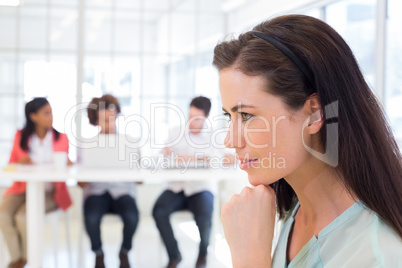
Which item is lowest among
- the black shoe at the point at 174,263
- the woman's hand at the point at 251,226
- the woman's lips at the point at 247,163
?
the black shoe at the point at 174,263

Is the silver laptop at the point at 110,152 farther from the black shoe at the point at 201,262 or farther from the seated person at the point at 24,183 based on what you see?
the black shoe at the point at 201,262

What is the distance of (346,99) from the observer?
0.84m

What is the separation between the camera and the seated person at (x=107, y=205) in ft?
11.7

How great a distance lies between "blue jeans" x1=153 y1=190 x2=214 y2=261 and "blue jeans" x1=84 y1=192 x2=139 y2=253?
0.63 ft

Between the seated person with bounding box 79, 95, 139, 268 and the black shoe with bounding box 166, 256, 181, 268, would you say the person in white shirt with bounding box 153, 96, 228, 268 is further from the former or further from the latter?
the seated person with bounding box 79, 95, 139, 268

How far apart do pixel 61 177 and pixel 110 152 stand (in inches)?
17.4

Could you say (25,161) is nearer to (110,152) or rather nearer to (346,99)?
(110,152)

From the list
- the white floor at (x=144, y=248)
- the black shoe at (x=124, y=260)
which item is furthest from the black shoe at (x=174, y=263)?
the black shoe at (x=124, y=260)

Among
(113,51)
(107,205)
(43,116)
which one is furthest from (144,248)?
(113,51)

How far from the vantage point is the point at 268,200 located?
99 centimetres

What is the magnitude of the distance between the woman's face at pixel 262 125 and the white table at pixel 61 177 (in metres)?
2.09

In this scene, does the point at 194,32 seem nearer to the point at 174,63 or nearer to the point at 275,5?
the point at 174,63

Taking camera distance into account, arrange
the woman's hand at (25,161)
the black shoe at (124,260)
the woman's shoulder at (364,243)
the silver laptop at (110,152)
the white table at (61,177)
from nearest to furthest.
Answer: the woman's shoulder at (364,243), the white table at (61,177), the silver laptop at (110,152), the woman's hand at (25,161), the black shoe at (124,260)

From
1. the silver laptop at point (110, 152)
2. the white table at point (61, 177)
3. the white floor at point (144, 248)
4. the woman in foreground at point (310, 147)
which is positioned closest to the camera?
the woman in foreground at point (310, 147)
